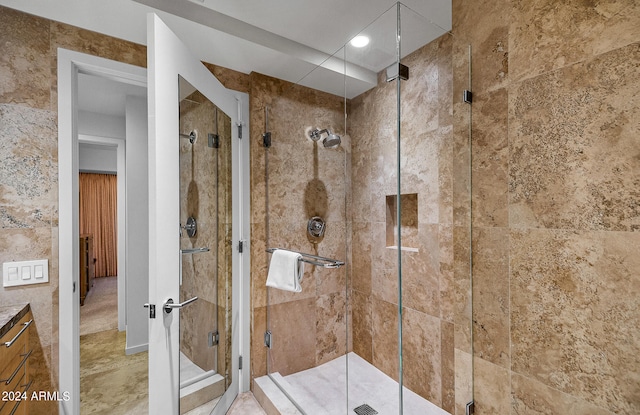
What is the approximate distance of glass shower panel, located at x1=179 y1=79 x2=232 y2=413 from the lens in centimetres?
136

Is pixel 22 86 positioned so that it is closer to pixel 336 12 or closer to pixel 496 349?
pixel 336 12

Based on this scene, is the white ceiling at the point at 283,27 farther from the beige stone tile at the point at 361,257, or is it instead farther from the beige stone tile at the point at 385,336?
the beige stone tile at the point at 385,336

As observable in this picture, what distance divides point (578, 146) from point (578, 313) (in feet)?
1.97

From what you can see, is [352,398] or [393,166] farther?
[352,398]

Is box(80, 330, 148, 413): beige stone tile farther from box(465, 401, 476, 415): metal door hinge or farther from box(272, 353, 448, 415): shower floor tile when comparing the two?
box(465, 401, 476, 415): metal door hinge

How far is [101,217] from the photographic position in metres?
5.91

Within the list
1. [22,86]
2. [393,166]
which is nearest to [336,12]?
[393,166]

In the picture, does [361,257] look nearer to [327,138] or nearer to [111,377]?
[327,138]

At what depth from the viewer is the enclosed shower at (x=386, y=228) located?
1.25 meters

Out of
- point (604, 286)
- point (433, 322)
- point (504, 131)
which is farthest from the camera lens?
point (433, 322)

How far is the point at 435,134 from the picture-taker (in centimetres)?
134

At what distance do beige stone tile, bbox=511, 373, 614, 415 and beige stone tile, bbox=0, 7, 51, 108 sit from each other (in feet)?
8.35

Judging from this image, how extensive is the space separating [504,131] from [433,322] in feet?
3.05

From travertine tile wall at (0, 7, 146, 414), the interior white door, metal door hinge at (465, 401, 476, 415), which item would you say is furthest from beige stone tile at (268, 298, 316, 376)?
travertine tile wall at (0, 7, 146, 414)
